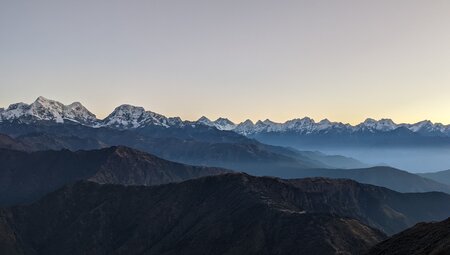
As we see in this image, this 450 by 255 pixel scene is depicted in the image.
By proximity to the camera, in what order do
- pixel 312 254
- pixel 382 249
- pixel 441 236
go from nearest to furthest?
1. pixel 441 236
2. pixel 382 249
3. pixel 312 254

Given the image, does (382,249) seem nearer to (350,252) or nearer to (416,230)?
(416,230)

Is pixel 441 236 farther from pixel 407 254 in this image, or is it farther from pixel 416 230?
pixel 416 230

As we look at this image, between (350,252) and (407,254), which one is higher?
(407,254)

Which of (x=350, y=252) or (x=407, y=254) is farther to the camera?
(x=350, y=252)

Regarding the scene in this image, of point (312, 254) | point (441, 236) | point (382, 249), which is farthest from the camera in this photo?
point (312, 254)

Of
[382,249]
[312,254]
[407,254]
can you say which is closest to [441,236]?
[407,254]

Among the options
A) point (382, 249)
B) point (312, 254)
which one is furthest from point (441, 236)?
point (312, 254)
